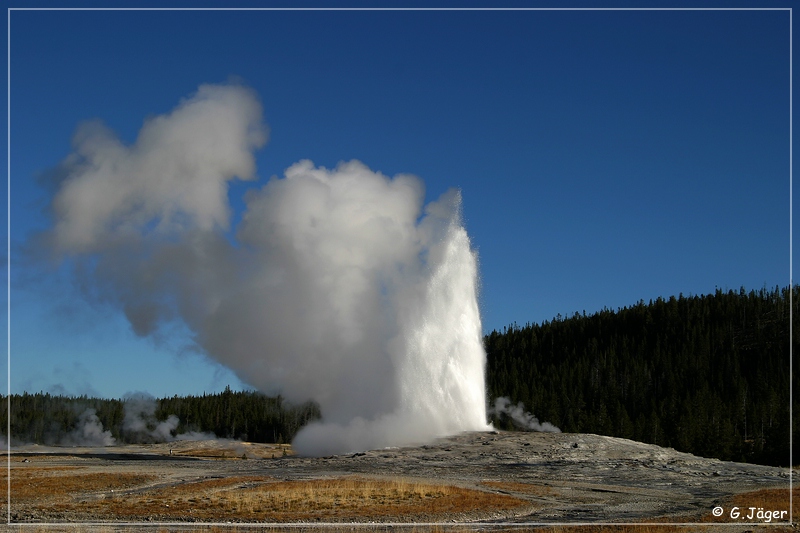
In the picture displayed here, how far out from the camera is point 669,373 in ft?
412

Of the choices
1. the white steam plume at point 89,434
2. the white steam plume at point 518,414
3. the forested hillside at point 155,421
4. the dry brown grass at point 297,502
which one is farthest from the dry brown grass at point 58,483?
the white steam plume at point 89,434

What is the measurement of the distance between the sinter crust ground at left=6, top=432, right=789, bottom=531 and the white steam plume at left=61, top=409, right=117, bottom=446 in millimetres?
74207

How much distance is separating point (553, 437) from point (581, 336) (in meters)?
110

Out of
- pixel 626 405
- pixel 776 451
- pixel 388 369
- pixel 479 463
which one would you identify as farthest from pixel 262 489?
pixel 626 405

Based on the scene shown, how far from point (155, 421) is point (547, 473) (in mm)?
116557

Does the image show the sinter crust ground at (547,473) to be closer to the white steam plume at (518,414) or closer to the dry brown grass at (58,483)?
the dry brown grass at (58,483)

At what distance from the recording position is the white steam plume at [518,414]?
10144 cm

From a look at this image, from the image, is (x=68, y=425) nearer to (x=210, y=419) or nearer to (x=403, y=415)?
(x=210, y=419)

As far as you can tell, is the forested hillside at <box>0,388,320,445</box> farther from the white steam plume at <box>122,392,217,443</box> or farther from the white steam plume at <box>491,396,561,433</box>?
the white steam plume at <box>491,396,561,433</box>

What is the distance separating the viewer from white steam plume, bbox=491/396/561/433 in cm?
10144

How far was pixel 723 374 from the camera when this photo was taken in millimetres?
121500

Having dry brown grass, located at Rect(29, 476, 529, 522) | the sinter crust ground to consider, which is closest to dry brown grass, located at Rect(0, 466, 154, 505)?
the sinter crust ground

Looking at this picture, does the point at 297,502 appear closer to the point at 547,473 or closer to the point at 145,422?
the point at 547,473

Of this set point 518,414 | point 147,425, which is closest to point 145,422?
point 147,425
